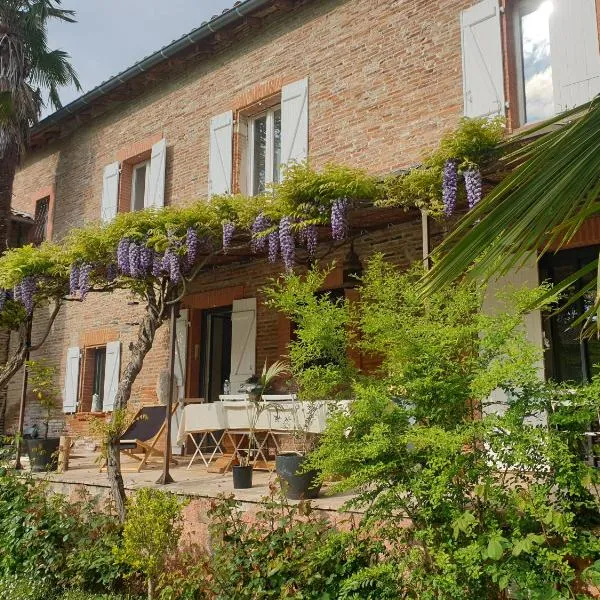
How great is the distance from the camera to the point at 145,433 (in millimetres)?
6816

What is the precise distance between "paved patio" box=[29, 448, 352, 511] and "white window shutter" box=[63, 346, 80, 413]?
2724mm

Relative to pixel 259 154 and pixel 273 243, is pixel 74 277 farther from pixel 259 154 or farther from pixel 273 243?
pixel 259 154

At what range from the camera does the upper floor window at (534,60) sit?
18.6 feet

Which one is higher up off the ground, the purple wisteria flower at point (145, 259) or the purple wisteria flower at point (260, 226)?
the purple wisteria flower at point (260, 226)

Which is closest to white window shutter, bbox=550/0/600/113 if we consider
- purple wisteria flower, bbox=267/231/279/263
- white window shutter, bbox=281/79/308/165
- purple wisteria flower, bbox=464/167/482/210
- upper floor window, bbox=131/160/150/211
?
purple wisteria flower, bbox=464/167/482/210

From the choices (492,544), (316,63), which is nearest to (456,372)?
(492,544)

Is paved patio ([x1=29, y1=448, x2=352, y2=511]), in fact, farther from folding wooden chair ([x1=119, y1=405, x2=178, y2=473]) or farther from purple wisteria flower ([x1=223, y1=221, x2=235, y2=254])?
purple wisteria flower ([x1=223, y1=221, x2=235, y2=254])

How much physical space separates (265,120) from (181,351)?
3.22m

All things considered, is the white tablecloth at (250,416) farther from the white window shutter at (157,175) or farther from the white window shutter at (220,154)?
the white window shutter at (157,175)

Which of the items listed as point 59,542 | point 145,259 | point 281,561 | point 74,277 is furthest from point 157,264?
point 281,561

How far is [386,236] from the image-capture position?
662 cm

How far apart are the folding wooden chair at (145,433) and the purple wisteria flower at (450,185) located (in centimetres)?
369

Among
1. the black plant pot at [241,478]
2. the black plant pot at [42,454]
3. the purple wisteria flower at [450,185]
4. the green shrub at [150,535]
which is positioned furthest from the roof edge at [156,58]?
the green shrub at [150,535]

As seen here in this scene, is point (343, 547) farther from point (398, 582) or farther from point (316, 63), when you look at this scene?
point (316, 63)
